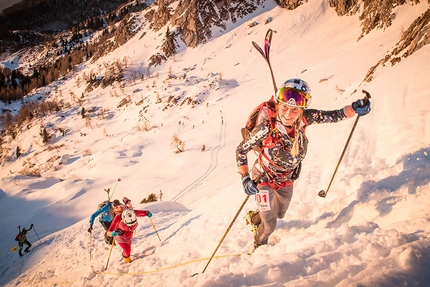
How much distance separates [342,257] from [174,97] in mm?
41919

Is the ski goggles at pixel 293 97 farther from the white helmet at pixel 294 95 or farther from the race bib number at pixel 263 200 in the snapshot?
the race bib number at pixel 263 200

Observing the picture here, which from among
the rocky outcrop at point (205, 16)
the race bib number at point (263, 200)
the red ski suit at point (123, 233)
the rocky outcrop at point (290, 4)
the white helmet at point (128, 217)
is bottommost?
the red ski suit at point (123, 233)

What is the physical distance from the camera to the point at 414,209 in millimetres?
3145

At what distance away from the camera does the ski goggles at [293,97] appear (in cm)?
331

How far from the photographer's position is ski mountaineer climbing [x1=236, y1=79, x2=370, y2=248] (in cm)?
340

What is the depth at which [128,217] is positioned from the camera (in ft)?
21.7

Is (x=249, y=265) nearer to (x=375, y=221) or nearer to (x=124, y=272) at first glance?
(x=375, y=221)

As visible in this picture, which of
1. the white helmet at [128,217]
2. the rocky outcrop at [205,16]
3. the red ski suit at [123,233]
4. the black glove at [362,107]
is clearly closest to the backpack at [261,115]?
the black glove at [362,107]

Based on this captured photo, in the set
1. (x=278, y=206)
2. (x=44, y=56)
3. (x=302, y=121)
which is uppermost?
(x=44, y=56)

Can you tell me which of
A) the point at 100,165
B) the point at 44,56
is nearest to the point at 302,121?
the point at 100,165

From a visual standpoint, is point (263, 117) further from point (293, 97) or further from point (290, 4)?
point (290, 4)

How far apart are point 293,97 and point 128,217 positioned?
18.9 feet

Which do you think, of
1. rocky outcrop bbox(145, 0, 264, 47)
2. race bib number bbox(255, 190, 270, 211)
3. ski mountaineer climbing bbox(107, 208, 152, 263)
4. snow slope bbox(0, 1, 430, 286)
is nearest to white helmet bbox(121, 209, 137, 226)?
ski mountaineer climbing bbox(107, 208, 152, 263)

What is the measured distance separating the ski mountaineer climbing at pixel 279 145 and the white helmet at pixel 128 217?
407 cm
